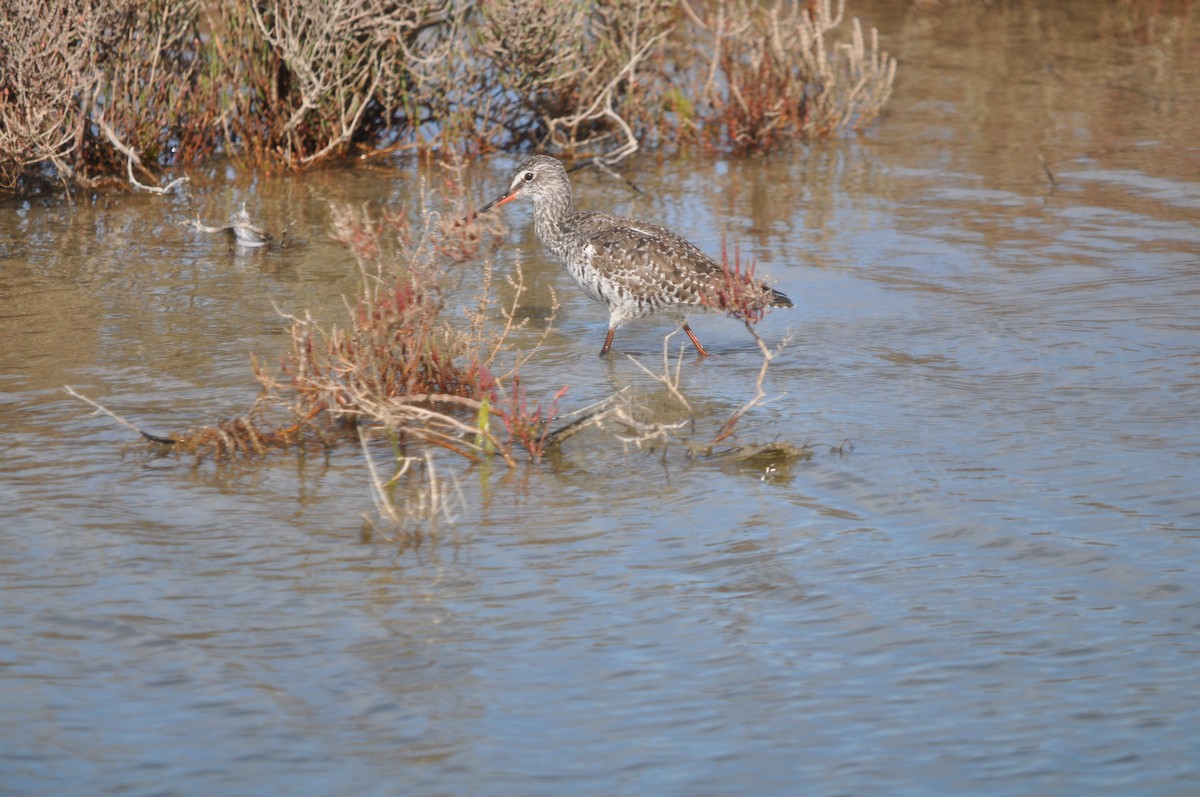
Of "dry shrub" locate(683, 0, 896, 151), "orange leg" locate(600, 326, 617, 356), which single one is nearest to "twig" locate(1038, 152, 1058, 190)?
"dry shrub" locate(683, 0, 896, 151)

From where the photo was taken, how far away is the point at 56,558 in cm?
505

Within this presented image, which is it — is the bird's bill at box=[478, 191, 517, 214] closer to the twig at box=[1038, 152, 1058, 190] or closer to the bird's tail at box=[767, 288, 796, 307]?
the bird's tail at box=[767, 288, 796, 307]

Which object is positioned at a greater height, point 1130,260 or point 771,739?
point 1130,260

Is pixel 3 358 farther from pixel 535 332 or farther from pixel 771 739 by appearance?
pixel 771 739

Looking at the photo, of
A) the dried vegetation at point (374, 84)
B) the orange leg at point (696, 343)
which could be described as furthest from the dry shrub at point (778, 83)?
the orange leg at point (696, 343)

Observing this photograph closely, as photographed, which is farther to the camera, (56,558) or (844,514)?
(844,514)

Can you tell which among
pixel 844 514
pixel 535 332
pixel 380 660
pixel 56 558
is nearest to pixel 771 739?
pixel 380 660

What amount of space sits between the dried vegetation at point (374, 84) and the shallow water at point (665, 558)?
1.20 meters

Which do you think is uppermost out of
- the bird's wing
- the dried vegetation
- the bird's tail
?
the dried vegetation

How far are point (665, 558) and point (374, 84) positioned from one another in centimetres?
618

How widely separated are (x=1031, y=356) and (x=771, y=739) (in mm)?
3699

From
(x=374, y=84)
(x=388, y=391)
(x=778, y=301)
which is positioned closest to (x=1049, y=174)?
(x=778, y=301)

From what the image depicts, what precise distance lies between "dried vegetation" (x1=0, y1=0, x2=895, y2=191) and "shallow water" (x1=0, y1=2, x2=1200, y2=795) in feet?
3.94

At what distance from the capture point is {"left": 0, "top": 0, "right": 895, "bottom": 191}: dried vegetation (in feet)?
31.4
